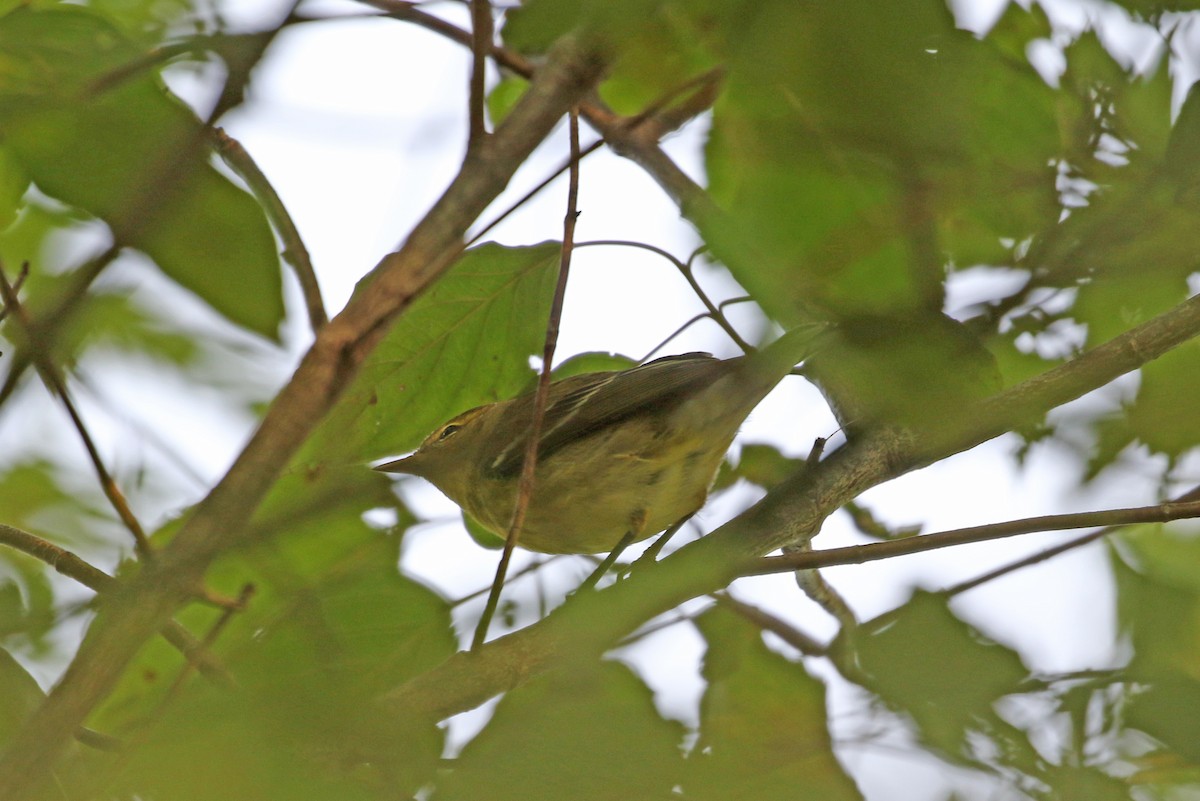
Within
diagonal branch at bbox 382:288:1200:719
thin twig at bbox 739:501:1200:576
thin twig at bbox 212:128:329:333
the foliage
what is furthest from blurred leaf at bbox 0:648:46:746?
thin twig at bbox 739:501:1200:576

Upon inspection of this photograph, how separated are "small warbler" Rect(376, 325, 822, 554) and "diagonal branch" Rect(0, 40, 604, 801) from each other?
7.56 feet

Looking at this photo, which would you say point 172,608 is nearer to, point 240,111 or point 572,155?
point 240,111

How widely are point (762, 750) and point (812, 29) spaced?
0.94 metres

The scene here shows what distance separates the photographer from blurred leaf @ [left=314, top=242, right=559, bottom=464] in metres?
3.29

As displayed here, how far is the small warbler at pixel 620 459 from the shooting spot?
4145 mm

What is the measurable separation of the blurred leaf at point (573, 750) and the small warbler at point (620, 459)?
9.34ft

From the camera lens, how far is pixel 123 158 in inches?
66.0

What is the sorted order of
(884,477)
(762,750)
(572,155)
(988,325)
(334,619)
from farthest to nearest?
(884,477)
(334,619)
(572,155)
(762,750)
(988,325)

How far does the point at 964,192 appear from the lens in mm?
1248

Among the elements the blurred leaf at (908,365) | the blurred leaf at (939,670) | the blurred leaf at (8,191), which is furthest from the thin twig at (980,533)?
the blurred leaf at (8,191)

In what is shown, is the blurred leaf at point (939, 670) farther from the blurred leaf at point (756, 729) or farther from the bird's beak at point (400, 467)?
the bird's beak at point (400, 467)

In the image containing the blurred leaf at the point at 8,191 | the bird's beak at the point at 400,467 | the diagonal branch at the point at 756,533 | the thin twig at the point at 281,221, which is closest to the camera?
the diagonal branch at the point at 756,533

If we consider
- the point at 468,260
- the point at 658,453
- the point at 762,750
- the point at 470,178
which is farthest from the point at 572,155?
the point at 658,453

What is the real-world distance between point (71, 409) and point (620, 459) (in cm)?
242
